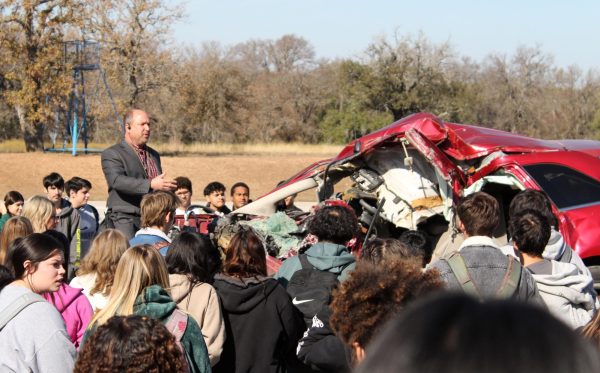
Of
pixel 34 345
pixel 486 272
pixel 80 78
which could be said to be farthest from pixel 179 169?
pixel 34 345

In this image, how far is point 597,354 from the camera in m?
1.23

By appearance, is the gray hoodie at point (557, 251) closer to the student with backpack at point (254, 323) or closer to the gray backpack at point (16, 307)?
the student with backpack at point (254, 323)

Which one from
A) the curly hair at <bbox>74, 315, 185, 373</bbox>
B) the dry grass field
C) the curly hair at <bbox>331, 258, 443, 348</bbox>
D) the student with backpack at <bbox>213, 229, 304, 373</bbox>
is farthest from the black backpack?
the dry grass field

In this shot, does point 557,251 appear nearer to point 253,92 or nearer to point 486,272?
point 486,272

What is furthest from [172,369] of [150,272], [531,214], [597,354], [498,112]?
[498,112]

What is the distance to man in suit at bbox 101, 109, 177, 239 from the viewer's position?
7.54 meters

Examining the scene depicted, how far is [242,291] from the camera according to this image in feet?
17.0

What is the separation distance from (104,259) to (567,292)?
2951 millimetres

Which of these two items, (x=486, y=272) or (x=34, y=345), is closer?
(x=34, y=345)

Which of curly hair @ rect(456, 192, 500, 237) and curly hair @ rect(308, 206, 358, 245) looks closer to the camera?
curly hair @ rect(456, 192, 500, 237)

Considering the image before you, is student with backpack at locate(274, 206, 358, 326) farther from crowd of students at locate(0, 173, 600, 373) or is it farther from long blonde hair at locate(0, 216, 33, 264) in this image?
long blonde hair at locate(0, 216, 33, 264)

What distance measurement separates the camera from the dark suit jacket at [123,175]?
24.6 ft

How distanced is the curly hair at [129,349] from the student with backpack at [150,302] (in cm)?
71

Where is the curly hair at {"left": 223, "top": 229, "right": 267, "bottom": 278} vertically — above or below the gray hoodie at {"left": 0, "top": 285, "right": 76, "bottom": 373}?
above
